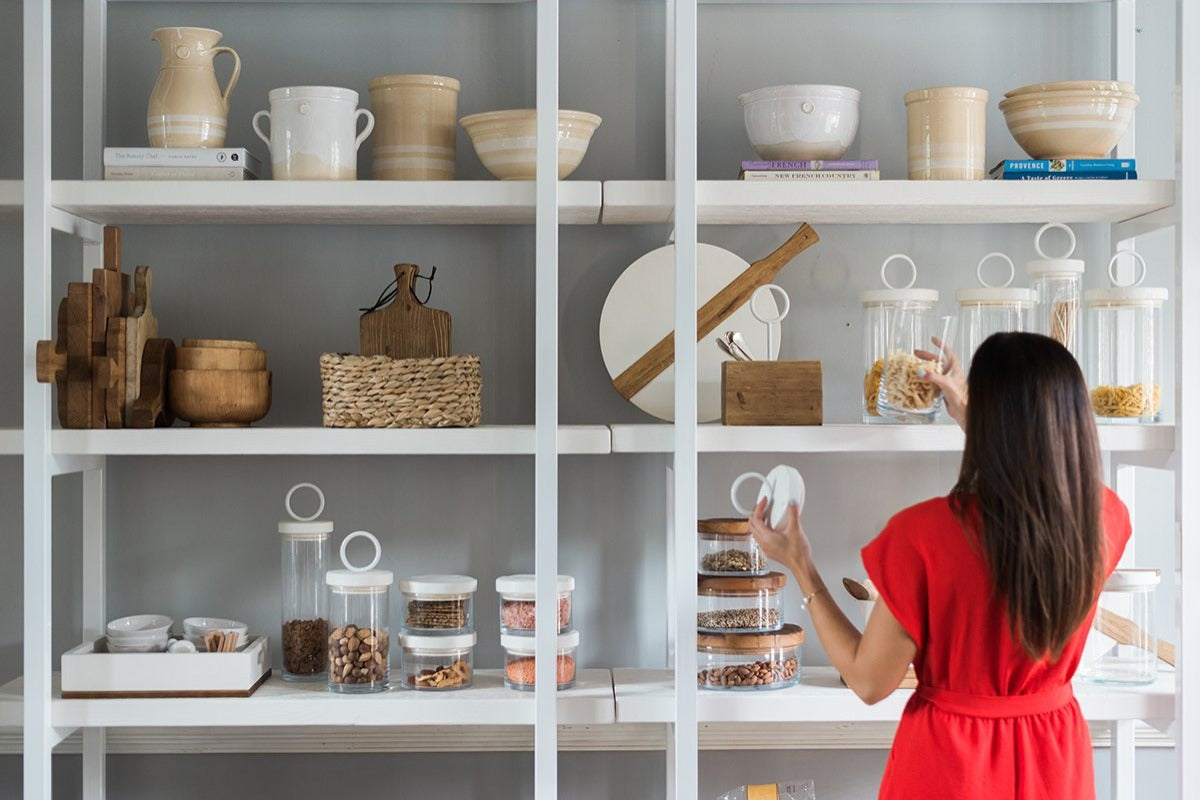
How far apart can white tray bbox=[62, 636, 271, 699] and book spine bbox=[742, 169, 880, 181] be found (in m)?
1.06

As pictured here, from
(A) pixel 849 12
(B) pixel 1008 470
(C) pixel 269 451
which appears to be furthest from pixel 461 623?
(A) pixel 849 12

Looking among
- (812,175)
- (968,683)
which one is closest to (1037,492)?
(968,683)

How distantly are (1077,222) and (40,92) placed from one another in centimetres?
169

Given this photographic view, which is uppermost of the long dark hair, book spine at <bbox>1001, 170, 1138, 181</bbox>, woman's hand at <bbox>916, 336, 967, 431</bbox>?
book spine at <bbox>1001, 170, 1138, 181</bbox>

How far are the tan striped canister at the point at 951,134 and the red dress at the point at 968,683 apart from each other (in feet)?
1.84

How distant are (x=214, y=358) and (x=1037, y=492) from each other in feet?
3.90

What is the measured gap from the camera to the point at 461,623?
1756 mm

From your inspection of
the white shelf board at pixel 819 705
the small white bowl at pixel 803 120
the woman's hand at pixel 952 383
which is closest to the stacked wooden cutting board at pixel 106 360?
the white shelf board at pixel 819 705

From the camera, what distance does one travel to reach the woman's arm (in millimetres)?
1374

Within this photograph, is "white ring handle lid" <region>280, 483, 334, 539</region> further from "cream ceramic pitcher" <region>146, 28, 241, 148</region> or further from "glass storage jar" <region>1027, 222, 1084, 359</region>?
"glass storage jar" <region>1027, 222, 1084, 359</region>

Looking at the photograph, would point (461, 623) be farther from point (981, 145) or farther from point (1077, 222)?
point (1077, 222)

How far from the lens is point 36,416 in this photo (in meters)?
1.63

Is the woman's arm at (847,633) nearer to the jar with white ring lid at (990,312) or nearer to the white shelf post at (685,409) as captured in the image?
the white shelf post at (685,409)

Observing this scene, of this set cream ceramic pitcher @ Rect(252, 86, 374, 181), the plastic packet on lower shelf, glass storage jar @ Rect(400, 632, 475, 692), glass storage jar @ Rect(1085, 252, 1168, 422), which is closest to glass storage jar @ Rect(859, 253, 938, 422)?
glass storage jar @ Rect(1085, 252, 1168, 422)
